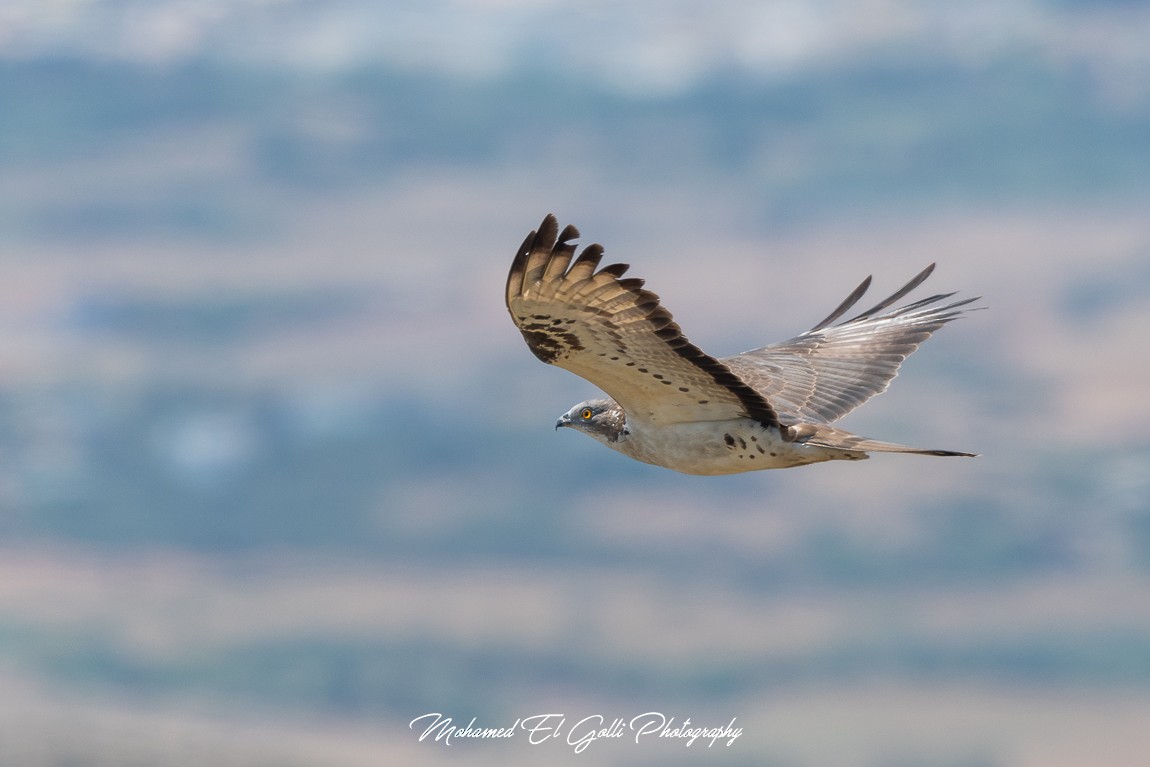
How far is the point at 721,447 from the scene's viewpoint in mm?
16594

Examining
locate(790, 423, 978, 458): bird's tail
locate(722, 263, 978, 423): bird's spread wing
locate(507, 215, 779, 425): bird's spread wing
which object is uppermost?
locate(722, 263, 978, 423): bird's spread wing

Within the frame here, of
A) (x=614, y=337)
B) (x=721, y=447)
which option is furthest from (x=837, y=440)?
(x=614, y=337)

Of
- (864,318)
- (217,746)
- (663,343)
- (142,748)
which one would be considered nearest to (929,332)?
(864,318)

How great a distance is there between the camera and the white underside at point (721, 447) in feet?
53.8

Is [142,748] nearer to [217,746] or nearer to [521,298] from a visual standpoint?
[217,746]

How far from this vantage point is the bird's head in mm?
17328

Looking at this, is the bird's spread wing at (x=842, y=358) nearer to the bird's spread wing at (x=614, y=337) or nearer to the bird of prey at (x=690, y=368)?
the bird of prey at (x=690, y=368)

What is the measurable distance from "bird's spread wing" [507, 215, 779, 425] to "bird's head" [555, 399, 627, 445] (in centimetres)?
56

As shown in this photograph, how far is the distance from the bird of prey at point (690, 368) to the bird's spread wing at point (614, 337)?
0.01m

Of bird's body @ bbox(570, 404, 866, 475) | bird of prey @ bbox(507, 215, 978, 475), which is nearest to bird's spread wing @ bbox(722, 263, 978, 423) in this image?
bird of prey @ bbox(507, 215, 978, 475)

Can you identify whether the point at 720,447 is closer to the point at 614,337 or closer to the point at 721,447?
the point at 721,447

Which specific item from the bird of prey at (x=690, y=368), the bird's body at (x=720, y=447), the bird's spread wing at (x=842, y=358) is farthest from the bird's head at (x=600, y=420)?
the bird's spread wing at (x=842, y=358)

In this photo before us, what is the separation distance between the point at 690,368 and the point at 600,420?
202cm

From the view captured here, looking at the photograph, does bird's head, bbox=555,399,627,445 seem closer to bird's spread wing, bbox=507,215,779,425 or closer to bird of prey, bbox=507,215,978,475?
bird of prey, bbox=507,215,978,475
